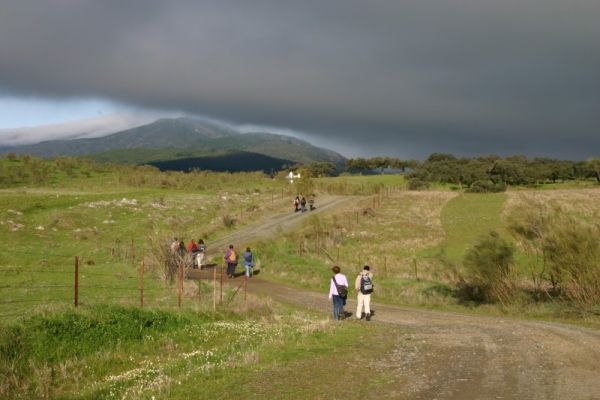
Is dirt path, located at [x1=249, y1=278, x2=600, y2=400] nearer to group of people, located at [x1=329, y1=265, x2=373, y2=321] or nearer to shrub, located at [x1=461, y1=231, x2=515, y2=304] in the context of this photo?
group of people, located at [x1=329, y1=265, x2=373, y2=321]

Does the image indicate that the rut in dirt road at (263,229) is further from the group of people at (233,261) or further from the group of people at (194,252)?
the group of people at (233,261)

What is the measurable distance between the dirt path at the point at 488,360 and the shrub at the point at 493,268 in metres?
3.37

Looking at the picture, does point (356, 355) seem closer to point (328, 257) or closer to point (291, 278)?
A: point (291, 278)

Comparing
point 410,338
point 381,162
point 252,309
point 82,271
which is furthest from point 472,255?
point 381,162

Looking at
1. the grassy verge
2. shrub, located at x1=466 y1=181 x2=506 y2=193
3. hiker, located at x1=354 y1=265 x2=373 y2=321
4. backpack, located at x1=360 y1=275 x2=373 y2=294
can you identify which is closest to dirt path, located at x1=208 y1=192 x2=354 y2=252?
hiker, located at x1=354 y1=265 x2=373 y2=321

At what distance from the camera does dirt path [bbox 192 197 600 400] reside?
10.5 metres

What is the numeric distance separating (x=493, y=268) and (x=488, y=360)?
38.1 ft

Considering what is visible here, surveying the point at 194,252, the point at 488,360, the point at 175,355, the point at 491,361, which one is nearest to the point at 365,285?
the point at 488,360

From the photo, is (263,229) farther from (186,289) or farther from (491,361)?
(491,361)

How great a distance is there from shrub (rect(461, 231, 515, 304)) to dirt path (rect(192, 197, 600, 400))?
11.1ft

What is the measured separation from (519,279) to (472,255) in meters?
2.53

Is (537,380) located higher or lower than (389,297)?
higher

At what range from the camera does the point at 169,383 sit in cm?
1070

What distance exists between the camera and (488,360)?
13016 mm
